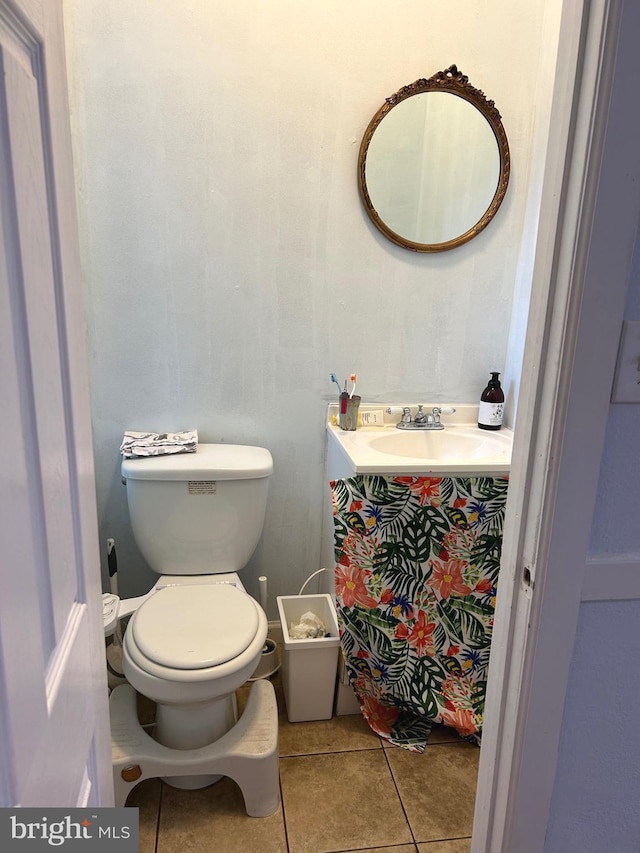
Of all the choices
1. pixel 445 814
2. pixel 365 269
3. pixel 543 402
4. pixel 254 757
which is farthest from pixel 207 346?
pixel 445 814

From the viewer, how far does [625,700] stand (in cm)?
92

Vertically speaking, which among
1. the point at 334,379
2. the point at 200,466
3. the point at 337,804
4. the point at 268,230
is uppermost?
the point at 268,230

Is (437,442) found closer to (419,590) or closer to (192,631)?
(419,590)

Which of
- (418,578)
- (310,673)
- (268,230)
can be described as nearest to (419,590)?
(418,578)

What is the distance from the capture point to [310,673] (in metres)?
1.86

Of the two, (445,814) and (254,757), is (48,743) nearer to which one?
(254,757)

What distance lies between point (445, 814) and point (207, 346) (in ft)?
4.92

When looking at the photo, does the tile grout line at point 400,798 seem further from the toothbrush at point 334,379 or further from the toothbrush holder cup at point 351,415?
the toothbrush at point 334,379

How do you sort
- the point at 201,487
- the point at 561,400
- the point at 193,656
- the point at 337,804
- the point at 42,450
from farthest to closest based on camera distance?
1. the point at 201,487
2. the point at 337,804
3. the point at 193,656
4. the point at 561,400
5. the point at 42,450

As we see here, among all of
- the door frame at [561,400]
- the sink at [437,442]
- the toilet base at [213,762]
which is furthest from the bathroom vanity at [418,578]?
the door frame at [561,400]

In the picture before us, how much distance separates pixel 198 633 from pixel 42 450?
1106mm

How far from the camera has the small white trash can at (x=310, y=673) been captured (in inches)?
71.9

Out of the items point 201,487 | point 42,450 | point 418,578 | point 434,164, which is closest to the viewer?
point 42,450

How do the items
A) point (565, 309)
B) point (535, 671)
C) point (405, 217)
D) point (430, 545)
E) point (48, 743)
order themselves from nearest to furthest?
point (48, 743), point (565, 309), point (535, 671), point (430, 545), point (405, 217)
